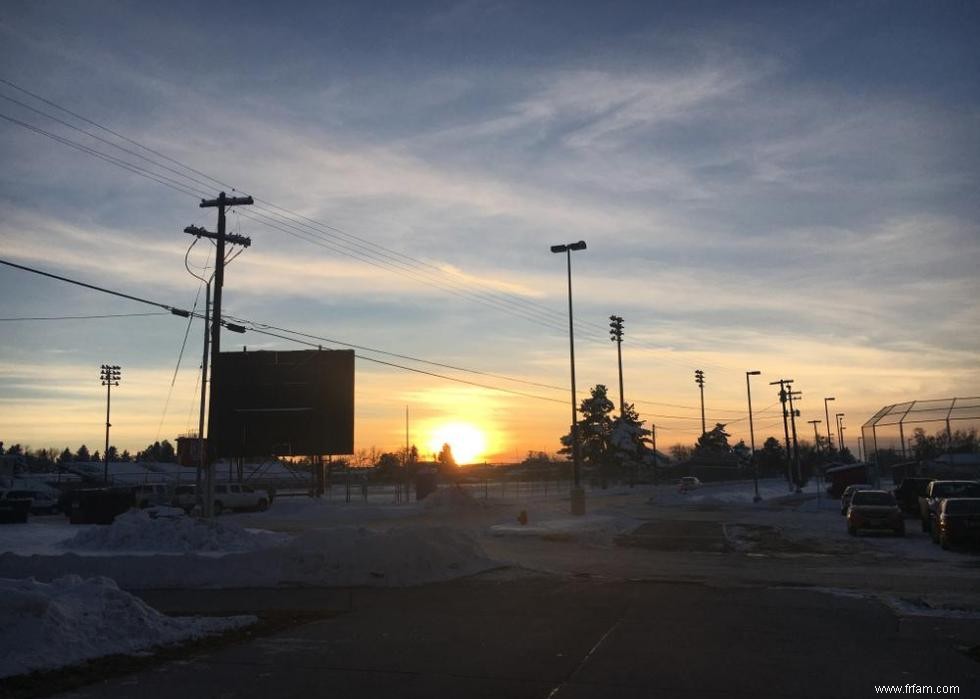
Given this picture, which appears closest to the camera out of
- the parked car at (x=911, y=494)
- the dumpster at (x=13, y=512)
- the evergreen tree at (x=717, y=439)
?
the parked car at (x=911, y=494)

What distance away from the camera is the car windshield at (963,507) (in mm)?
23500

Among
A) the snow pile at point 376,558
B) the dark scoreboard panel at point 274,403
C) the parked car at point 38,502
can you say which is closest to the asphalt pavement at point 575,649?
the snow pile at point 376,558

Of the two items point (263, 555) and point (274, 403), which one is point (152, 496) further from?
point (263, 555)

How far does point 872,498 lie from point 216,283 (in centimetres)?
2444

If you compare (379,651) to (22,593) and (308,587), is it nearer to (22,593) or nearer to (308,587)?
(22,593)

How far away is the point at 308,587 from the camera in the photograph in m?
15.9

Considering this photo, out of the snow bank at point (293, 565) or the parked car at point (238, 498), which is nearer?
the snow bank at point (293, 565)

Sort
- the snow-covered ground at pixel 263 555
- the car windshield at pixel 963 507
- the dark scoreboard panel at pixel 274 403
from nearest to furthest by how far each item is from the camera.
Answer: the snow-covered ground at pixel 263 555 → the car windshield at pixel 963 507 → the dark scoreboard panel at pixel 274 403

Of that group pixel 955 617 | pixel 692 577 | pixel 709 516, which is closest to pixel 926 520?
pixel 709 516

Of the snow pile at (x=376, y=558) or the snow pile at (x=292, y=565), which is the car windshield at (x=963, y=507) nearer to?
the snow pile at (x=376, y=558)

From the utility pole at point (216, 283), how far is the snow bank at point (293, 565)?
9012 mm

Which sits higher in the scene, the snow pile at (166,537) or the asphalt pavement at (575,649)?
the snow pile at (166,537)

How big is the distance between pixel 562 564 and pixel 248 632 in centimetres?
1048

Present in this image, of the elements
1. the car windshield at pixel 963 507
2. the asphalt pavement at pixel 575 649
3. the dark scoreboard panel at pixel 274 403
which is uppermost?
the dark scoreboard panel at pixel 274 403
